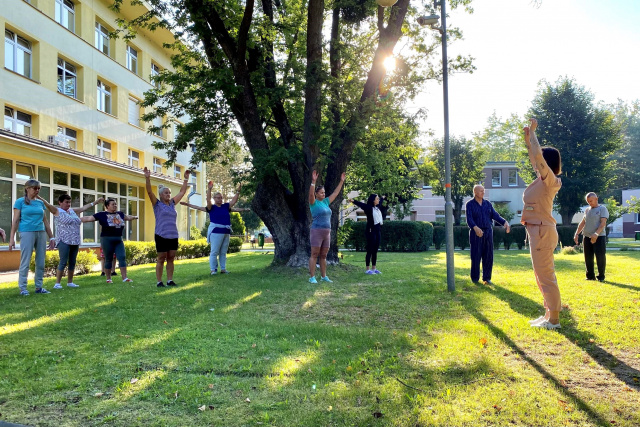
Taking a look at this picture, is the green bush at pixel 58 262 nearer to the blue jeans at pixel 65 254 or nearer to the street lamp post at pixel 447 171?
the blue jeans at pixel 65 254

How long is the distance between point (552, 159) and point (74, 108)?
66.7 feet

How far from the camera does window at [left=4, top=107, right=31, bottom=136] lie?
53.7 ft

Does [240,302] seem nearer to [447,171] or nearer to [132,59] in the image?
[447,171]

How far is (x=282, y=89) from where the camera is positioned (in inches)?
472

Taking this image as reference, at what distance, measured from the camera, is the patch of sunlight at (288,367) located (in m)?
3.54

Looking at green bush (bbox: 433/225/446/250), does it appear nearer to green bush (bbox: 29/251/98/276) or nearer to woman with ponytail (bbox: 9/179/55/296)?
green bush (bbox: 29/251/98/276)

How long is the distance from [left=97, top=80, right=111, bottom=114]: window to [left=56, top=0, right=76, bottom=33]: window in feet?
9.83

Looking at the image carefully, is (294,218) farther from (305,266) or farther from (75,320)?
(75,320)

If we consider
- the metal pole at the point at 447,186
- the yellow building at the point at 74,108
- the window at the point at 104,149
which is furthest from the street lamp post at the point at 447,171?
the window at the point at 104,149

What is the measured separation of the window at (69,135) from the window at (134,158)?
205 inches

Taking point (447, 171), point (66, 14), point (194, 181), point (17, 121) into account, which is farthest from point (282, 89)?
point (194, 181)

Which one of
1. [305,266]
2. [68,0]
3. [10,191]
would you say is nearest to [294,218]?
[305,266]

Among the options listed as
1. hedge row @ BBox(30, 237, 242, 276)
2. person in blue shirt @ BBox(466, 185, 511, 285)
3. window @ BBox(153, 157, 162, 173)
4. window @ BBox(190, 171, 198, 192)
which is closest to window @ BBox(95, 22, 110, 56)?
window @ BBox(153, 157, 162, 173)

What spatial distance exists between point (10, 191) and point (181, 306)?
12597 millimetres
